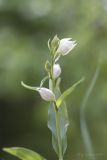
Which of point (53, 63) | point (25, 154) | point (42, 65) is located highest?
point (42, 65)

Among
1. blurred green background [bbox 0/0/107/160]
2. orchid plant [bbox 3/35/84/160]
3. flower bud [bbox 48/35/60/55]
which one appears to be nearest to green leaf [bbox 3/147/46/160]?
orchid plant [bbox 3/35/84/160]

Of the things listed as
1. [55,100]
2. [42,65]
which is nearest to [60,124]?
[55,100]

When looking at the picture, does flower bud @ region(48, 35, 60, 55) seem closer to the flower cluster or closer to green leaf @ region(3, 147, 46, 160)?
the flower cluster

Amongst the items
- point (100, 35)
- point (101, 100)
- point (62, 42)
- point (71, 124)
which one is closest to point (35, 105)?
point (71, 124)

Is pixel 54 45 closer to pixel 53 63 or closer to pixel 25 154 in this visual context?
pixel 53 63

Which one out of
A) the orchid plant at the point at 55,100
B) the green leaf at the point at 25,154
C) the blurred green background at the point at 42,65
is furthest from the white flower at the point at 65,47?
the blurred green background at the point at 42,65

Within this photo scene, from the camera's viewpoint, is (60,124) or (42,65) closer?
(60,124)

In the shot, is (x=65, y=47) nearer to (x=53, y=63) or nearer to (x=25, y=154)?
(x=53, y=63)

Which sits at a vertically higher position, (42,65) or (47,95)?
(42,65)
